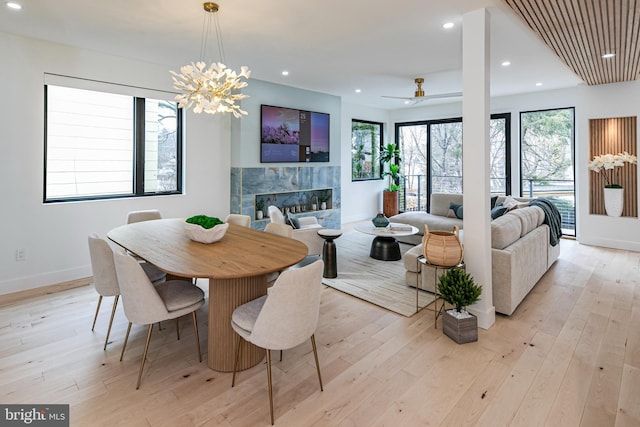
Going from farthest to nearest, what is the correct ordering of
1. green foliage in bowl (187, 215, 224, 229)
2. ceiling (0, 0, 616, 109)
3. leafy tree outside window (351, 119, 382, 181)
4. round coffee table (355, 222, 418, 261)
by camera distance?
leafy tree outside window (351, 119, 382, 181)
round coffee table (355, 222, 418, 261)
ceiling (0, 0, 616, 109)
green foliage in bowl (187, 215, 224, 229)

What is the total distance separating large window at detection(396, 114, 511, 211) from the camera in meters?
7.20

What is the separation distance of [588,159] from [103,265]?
7.10m

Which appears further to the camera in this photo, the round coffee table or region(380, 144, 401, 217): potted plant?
region(380, 144, 401, 217): potted plant

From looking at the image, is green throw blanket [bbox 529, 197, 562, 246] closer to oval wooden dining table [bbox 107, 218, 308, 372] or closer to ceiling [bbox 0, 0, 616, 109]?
ceiling [bbox 0, 0, 616, 109]

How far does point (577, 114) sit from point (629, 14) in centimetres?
347

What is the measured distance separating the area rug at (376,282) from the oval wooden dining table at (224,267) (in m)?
1.35

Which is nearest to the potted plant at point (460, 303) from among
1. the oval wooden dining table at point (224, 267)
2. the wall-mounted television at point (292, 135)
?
the oval wooden dining table at point (224, 267)

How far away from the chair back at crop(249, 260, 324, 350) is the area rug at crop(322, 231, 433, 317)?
5.35ft

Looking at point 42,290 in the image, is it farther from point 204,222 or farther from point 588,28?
point 588,28

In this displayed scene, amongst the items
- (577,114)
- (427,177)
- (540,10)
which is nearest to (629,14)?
(540,10)

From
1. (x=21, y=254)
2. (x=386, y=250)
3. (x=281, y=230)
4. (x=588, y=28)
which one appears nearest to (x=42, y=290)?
(x=21, y=254)

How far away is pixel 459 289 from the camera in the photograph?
2.82 meters

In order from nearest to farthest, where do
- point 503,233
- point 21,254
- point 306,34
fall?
point 503,233 < point 306,34 < point 21,254

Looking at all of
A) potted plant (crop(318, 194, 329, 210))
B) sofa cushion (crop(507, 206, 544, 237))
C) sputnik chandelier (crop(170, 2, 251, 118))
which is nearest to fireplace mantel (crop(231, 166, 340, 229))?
potted plant (crop(318, 194, 329, 210))
